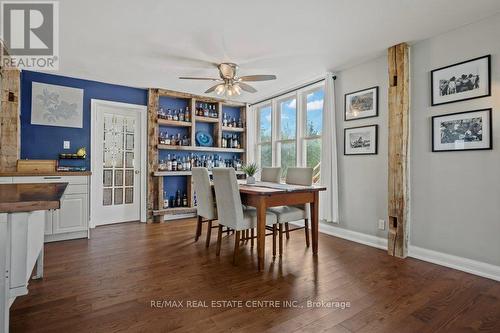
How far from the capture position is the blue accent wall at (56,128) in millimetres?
3771

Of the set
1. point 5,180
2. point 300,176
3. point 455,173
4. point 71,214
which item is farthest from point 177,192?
point 455,173

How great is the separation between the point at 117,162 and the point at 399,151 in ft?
14.2

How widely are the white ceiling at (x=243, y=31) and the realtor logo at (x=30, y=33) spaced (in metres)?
0.10

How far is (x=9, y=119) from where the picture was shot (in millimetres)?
3506

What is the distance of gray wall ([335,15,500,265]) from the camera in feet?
7.81

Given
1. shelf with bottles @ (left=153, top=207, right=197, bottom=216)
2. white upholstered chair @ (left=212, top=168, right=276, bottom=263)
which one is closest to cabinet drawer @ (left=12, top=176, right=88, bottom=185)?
shelf with bottles @ (left=153, top=207, right=197, bottom=216)

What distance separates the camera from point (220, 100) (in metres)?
5.37

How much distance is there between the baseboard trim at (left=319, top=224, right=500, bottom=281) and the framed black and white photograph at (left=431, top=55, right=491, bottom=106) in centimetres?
158

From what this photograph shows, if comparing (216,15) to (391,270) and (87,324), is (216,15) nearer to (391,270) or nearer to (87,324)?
(87,324)

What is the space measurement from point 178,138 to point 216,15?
299cm

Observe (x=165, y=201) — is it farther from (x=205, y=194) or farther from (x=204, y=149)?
(x=205, y=194)

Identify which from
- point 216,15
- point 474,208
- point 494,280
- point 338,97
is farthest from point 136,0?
point 494,280

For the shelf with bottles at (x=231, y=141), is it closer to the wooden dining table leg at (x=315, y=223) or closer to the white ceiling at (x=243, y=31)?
the white ceiling at (x=243, y=31)

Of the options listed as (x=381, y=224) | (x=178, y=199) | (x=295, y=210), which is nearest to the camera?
(x=295, y=210)
